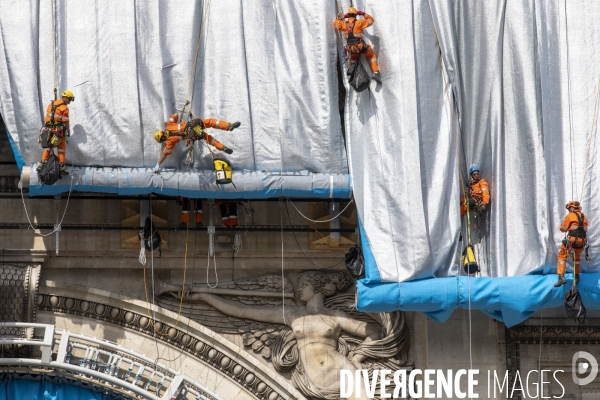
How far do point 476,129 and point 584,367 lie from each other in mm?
4296

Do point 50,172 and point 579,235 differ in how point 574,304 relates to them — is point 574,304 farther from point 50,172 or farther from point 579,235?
point 50,172

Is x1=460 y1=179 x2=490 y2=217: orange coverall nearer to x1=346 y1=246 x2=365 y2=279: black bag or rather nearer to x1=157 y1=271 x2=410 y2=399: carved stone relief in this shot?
x1=346 y1=246 x2=365 y2=279: black bag

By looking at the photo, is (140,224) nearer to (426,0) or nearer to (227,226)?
(227,226)

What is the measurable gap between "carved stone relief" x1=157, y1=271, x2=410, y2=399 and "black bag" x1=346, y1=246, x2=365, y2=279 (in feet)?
2.18

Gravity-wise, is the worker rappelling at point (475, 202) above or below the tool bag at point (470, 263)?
above

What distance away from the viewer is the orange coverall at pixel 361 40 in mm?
23688

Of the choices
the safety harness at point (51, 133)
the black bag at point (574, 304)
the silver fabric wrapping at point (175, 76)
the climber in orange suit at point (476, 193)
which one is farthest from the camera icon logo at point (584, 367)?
the safety harness at point (51, 133)

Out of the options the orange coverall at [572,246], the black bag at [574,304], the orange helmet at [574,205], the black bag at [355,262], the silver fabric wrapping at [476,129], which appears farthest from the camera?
the black bag at [355,262]

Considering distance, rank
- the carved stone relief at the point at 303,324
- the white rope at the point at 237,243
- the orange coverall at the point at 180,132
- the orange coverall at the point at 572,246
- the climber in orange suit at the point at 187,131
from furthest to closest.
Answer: the white rope at the point at 237,243 → the carved stone relief at the point at 303,324 → the orange coverall at the point at 180,132 → the climber in orange suit at the point at 187,131 → the orange coverall at the point at 572,246

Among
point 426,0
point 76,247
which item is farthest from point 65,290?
point 426,0

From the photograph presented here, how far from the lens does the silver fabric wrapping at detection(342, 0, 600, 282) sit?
23.7m

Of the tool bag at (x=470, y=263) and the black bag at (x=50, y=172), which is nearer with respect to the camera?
the black bag at (x=50, y=172)

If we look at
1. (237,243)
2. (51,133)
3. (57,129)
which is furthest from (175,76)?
(237,243)

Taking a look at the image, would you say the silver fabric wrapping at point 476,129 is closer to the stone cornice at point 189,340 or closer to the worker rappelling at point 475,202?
the worker rappelling at point 475,202
